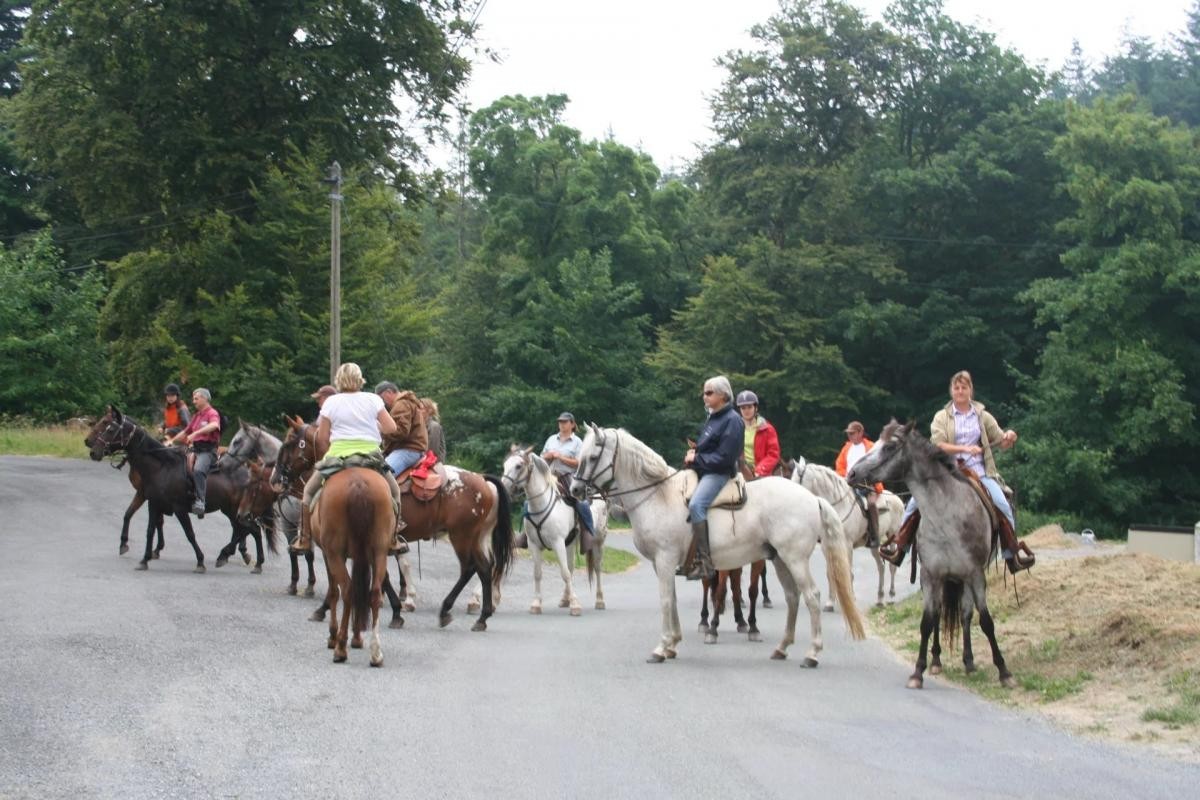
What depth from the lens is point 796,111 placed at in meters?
59.3

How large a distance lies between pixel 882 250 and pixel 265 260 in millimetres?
28687

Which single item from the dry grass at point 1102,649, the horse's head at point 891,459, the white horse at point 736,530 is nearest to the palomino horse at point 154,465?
the white horse at point 736,530

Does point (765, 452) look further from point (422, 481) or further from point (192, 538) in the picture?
point (192, 538)

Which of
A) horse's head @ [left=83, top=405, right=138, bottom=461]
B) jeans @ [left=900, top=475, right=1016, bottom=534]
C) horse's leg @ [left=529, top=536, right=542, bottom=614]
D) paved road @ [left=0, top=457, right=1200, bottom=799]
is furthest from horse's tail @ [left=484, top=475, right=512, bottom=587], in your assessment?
horse's head @ [left=83, top=405, right=138, bottom=461]

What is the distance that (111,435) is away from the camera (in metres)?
20.4

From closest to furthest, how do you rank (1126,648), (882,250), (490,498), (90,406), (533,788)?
1. (533,788)
2. (1126,648)
3. (490,498)
4. (90,406)
5. (882,250)

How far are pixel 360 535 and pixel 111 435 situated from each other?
928 cm

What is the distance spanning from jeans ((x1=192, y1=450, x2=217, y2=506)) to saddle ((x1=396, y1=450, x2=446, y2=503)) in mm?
6165

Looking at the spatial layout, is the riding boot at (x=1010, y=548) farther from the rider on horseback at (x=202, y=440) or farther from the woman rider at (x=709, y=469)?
the rider on horseback at (x=202, y=440)

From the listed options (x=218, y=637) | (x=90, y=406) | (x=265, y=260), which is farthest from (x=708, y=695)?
(x=90, y=406)

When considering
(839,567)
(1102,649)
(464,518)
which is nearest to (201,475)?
(464,518)

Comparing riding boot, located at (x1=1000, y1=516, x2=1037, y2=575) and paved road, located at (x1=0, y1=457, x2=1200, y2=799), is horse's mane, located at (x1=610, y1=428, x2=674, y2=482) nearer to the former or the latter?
paved road, located at (x1=0, y1=457, x2=1200, y2=799)

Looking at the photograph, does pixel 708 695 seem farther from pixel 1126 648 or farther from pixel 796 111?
pixel 796 111

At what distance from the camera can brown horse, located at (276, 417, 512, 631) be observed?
15664mm
